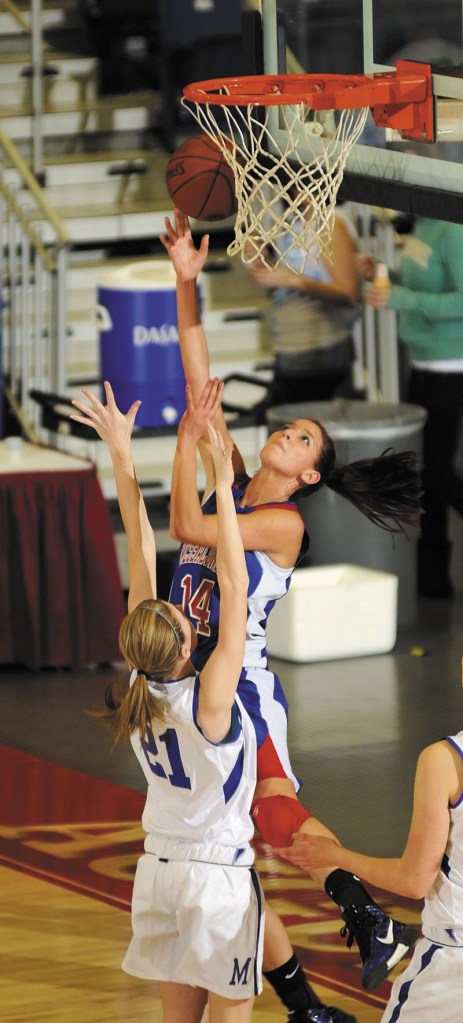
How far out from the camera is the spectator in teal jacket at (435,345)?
7.70 meters

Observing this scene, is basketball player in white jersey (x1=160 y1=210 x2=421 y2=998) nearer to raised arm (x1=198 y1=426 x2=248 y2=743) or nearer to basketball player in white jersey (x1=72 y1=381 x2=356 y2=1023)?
basketball player in white jersey (x1=72 y1=381 x2=356 y2=1023)

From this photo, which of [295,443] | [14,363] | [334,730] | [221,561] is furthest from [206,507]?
[14,363]

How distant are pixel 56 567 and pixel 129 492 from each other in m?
3.44

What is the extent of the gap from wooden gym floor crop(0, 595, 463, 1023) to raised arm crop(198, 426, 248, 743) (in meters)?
1.20

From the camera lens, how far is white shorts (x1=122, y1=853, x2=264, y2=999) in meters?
3.75

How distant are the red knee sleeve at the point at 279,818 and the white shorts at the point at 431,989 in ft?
2.21

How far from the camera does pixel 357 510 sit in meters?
8.02

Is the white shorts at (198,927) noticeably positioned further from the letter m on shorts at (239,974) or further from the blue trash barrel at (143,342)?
the blue trash barrel at (143,342)

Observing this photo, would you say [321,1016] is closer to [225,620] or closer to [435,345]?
[225,620]

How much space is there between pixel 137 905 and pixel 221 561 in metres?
0.76

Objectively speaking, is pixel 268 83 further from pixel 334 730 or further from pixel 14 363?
pixel 14 363

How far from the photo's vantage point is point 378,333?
9.50m

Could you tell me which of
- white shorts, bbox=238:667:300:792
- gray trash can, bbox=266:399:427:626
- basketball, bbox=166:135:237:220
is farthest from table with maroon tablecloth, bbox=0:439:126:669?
white shorts, bbox=238:667:300:792

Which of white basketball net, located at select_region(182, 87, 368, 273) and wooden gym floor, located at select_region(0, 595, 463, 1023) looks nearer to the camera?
wooden gym floor, located at select_region(0, 595, 463, 1023)
